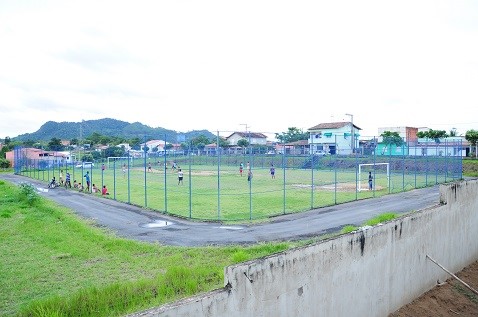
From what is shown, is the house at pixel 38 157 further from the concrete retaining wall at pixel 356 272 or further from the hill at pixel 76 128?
the concrete retaining wall at pixel 356 272

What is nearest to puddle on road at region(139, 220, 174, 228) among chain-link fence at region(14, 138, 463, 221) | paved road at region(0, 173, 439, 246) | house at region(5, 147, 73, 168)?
paved road at region(0, 173, 439, 246)

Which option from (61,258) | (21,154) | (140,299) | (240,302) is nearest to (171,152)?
(61,258)

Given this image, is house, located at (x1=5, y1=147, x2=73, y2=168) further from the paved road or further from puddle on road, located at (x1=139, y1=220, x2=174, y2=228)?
puddle on road, located at (x1=139, y1=220, x2=174, y2=228)

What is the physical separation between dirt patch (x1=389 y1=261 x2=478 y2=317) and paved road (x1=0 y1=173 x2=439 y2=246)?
2122mm

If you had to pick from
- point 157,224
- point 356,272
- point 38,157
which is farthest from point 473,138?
point 38,157

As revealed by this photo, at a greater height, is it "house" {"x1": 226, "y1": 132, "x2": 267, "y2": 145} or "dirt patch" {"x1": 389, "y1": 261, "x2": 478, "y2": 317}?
"house" {"x1": 226, "y1": 132, "x2": 267, "y2": 145}

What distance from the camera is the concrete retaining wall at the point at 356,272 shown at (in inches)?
184

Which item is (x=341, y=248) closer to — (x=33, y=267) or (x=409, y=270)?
(x=409, y=270)

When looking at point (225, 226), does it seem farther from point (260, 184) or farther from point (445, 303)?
point (260, 184)

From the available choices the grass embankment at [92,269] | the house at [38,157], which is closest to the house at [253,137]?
the grass embankment at [92,269]

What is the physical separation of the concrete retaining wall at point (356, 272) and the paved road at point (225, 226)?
1.24 m

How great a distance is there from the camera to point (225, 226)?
49.3 feet

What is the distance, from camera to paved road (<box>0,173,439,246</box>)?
512 inches

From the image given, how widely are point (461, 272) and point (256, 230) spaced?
21.2 ft
